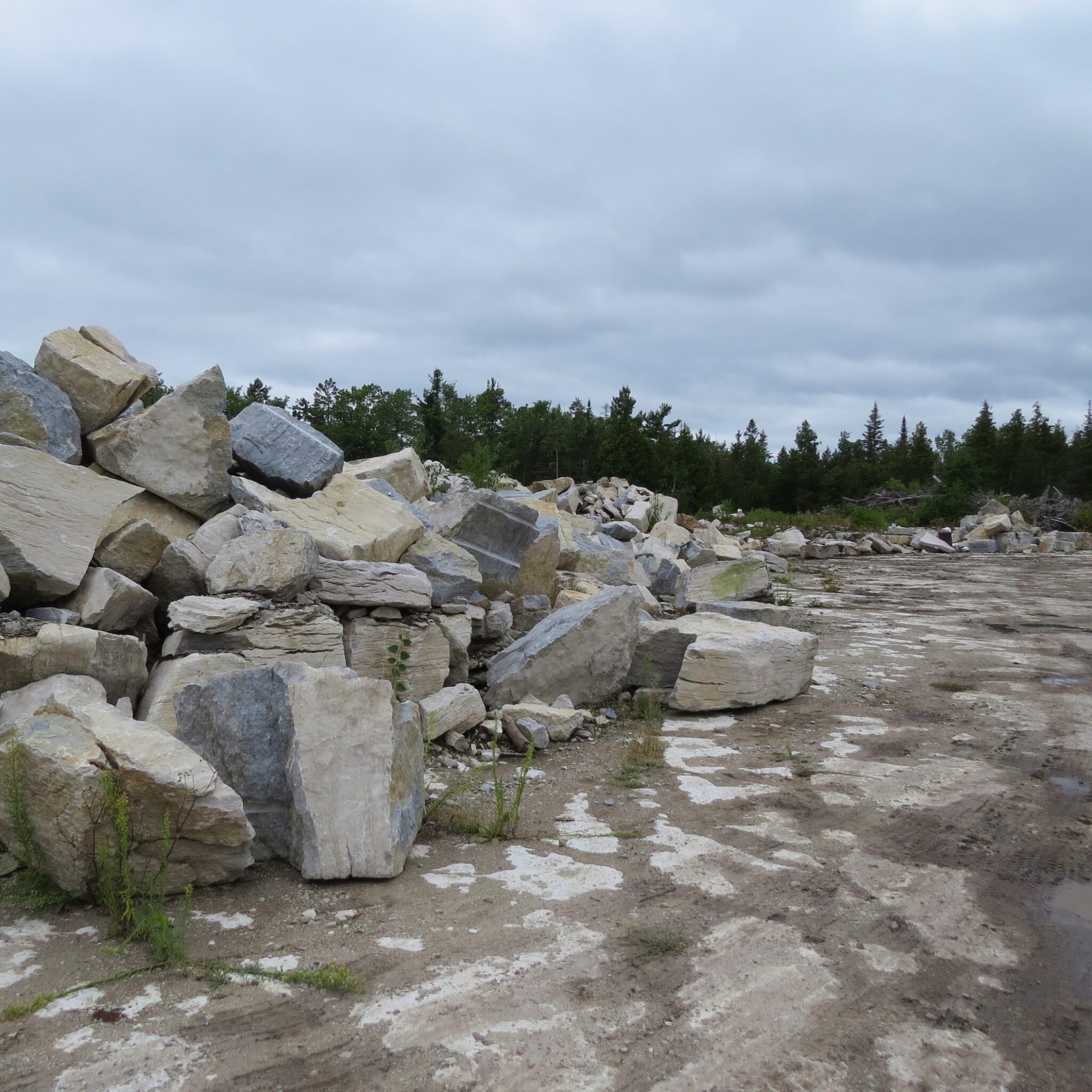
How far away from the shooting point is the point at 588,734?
18.7ft

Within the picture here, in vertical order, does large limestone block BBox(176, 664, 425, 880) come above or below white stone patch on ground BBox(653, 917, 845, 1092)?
above

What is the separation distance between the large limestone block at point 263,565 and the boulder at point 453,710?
1.07m

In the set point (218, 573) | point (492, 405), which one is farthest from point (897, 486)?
point (218, 573)

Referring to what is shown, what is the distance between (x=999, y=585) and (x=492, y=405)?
3332 centimetres

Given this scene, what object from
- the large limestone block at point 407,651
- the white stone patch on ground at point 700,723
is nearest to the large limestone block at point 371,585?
the large limestone block at point 407,651

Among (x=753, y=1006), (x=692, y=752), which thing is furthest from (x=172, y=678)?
(x=753, y=1006)

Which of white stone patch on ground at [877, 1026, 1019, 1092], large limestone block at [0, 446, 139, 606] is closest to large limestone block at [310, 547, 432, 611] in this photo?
large limestone block at [0, 446, 139, 606]

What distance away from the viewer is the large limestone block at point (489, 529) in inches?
279

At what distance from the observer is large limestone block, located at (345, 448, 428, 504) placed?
28.0ft

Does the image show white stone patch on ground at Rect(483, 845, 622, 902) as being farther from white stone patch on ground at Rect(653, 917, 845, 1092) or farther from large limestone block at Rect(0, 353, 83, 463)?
large limestone block at Rect(0, 353, 83, 463)

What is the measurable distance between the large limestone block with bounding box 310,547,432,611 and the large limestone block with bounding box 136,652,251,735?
794mm

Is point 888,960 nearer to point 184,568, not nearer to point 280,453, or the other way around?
point 184,568

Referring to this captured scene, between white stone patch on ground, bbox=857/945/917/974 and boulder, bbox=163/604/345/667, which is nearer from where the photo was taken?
white stone patch on ground, bbox=857/945/917/974

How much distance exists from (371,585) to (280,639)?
29.7 inches
